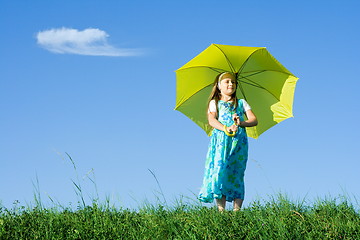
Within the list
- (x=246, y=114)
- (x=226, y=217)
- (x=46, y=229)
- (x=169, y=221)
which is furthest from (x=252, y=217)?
(x=46, y=229)

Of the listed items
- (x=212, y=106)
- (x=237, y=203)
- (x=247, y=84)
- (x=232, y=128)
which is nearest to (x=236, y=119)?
(x=232, y=128)

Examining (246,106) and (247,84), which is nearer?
(246,106)

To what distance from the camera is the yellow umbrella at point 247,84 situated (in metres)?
7.88

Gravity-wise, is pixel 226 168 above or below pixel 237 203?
above

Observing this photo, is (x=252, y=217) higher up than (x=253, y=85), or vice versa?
(x=253, y=85)

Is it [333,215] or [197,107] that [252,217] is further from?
[197,107]

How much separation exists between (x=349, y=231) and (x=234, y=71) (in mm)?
3452

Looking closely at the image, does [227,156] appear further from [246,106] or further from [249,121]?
[246,106]

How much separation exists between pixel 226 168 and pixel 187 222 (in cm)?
155

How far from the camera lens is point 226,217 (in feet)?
20.1

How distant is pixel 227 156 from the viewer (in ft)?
23.9

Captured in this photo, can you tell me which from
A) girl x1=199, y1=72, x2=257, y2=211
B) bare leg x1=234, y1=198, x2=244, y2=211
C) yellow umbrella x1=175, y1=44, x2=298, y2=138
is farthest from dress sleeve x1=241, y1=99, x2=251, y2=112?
bare leg x1=234, y1=198, x2=244, y2=211

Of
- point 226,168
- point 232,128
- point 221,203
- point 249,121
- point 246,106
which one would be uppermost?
point 246,106

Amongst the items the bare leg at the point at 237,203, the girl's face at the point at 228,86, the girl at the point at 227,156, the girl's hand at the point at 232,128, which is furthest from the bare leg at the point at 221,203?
the girl's face at the point at 228,86
